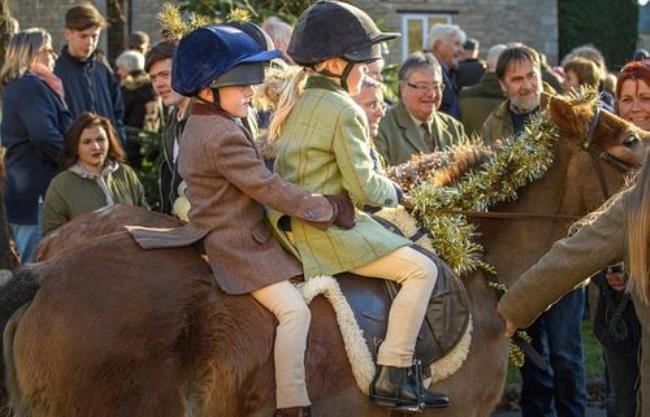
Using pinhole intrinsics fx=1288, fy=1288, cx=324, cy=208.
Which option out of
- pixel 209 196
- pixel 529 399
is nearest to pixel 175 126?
pixel 209 196

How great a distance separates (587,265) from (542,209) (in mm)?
1608

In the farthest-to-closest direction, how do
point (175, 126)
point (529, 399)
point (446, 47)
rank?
point (446, 47)
point (529, 399)
point (175, 126)

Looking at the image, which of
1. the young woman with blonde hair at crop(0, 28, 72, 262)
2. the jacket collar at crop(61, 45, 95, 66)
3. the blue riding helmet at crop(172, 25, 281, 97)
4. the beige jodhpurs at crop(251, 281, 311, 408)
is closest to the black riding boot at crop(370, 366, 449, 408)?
the beige jodhpurs at crop(251, 281, 311, 408)

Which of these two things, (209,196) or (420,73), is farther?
(420,73)

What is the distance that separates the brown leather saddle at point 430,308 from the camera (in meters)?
6.14

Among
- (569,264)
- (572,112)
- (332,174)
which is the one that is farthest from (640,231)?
(572,112)

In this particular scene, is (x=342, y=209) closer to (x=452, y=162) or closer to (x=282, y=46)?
(x=452, y=162)

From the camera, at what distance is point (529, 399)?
29.6ft

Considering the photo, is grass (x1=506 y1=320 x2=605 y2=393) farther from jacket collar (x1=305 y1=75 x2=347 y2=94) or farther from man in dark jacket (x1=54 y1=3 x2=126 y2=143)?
jacket collar (x1=305 y1=75 x2=347 y2=94)

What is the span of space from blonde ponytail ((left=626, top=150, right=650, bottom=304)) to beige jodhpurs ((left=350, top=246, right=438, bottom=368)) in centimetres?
143

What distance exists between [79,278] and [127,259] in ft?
0.77

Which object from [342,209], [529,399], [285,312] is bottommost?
[529,399]

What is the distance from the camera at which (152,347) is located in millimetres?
5594

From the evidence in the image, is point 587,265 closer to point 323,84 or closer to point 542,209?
point 542,209
